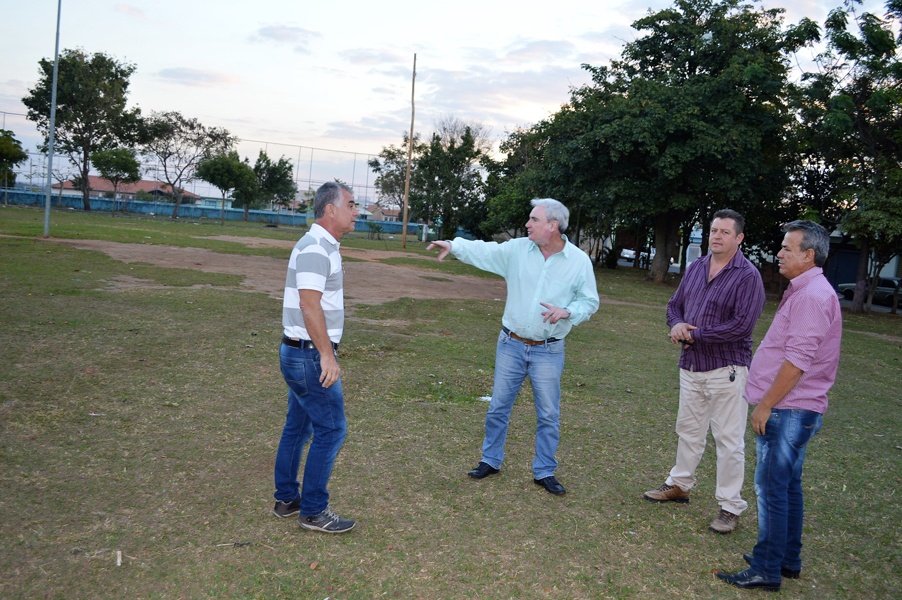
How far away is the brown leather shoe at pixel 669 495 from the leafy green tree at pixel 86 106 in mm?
53499

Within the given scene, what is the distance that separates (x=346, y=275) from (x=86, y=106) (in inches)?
1589

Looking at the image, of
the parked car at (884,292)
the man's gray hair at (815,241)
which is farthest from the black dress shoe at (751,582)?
the parked car at (884,292)

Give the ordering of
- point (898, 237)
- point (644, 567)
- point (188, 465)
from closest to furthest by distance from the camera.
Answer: point (644, 567)
point (188, 465)
point (898, 237)

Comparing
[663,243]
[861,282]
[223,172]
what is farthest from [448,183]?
[861,282]

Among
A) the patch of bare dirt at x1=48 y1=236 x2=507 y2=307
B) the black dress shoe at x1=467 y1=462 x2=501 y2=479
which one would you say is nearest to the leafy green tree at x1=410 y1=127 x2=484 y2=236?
the patch of bare dirt at x1=48 y1=236 x2=507 y2=307

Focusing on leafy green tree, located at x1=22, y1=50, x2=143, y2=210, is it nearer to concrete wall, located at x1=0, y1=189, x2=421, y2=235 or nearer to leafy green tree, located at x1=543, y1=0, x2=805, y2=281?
concrete wall, located at x1=0, y1=189, x2=421, y2=235

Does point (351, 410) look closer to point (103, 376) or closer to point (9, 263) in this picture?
point (103, 376)

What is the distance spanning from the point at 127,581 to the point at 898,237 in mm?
25006

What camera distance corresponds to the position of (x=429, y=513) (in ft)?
13.3

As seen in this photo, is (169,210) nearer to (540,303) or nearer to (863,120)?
(863,120)

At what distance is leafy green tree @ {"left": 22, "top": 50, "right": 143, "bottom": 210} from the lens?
47406 millimetres

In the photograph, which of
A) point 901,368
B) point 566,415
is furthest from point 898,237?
point 566,415

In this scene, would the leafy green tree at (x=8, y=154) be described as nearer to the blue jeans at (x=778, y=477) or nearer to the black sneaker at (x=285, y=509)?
the black sneaker at (x=285, y=509)

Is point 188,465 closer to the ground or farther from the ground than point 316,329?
closer to the ground
